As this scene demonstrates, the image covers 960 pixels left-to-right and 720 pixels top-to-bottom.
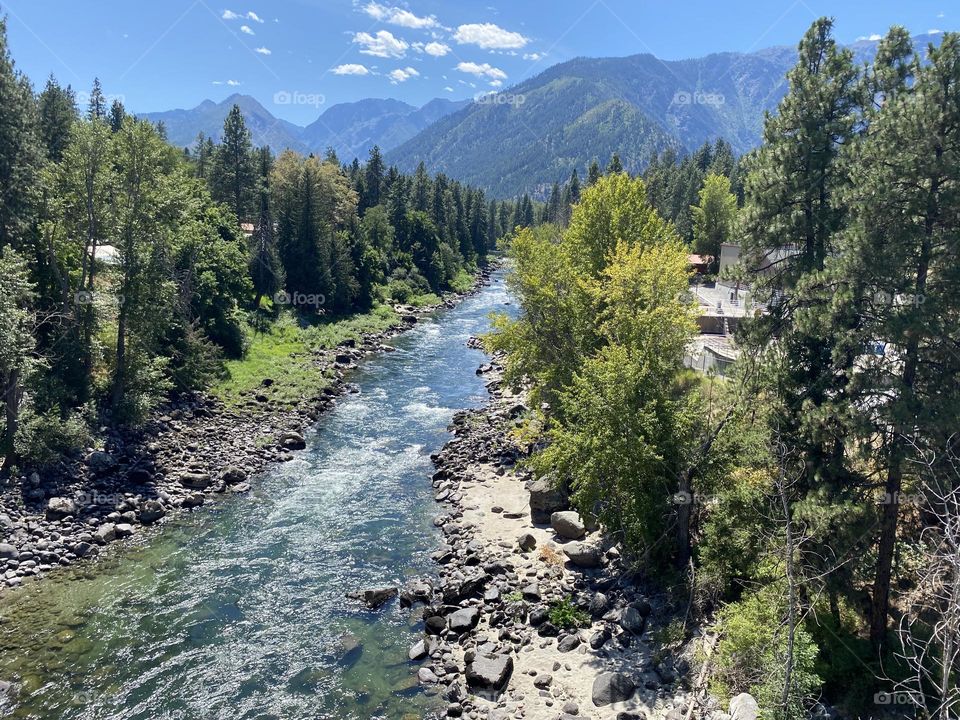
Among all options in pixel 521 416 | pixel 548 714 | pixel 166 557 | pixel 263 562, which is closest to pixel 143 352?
pixel 166 557

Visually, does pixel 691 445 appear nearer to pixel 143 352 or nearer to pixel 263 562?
pixel 263 562

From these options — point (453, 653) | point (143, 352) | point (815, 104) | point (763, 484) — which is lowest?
point (453, 653)

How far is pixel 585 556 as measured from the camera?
22.1 metres

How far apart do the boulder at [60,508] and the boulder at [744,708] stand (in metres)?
25.0

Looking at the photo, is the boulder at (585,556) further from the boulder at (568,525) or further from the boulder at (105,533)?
the boulder at (105,533)

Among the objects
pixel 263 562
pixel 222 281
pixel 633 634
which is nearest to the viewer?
pixel 633 634

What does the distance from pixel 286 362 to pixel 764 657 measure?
40.2 m

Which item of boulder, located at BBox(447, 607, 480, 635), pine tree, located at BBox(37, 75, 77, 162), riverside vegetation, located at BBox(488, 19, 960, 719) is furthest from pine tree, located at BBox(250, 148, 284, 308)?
riverside vegetation, located at BBox(488, 19, 960, 719)

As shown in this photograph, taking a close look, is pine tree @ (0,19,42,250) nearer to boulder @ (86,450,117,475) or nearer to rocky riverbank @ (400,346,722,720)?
boulder @ (86,450,117,475)

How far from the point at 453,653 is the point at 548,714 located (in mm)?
3811

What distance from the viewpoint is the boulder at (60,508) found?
2370cm

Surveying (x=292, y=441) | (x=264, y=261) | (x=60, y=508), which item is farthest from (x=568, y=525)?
(x=264, y=261)

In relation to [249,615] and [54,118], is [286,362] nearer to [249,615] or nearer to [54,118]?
[249,615]

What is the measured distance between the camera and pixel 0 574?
20609mm
